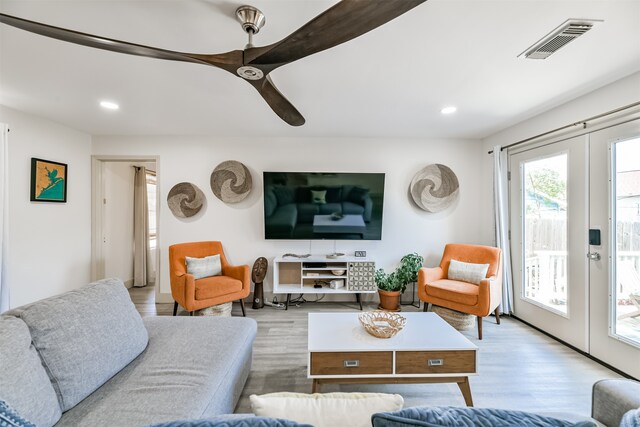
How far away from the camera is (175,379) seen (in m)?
1.24

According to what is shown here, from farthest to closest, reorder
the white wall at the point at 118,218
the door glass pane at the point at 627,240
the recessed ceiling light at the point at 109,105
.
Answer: the white wall at the point at 118,218, the recessed ceiling light at the point at 109,105, the door glass pane at the point at 627,240

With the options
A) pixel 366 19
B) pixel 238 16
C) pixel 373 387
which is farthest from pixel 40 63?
pixel 373 387

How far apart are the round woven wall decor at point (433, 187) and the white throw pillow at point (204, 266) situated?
2746 millimetres

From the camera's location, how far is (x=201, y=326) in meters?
1.75

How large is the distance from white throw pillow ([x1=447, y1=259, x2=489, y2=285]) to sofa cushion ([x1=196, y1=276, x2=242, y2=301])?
250 centimetres

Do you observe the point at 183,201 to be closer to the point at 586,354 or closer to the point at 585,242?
the point at 585,242

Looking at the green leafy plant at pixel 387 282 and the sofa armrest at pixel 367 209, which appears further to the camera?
the sofa armrest at pixel 367 209

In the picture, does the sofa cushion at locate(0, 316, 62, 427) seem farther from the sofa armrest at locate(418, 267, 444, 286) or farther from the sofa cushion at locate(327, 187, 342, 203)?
the sofa armrest at locate(418, 267, 444, 286)

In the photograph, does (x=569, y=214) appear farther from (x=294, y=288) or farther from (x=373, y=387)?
(x=294, y=288)

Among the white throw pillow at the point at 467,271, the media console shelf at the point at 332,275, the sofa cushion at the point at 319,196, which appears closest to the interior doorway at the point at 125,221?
the media console shelf at the point at 332,275

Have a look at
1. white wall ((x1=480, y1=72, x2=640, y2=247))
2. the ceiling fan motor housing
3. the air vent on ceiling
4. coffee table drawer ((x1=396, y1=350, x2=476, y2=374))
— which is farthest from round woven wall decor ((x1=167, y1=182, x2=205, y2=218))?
white wall ((x1=480, y1=72, x2=640, y2=247))

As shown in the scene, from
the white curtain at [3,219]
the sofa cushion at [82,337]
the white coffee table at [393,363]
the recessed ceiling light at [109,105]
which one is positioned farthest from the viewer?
the recessed ceiling light at [109,105]

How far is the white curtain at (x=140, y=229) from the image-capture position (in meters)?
4.38

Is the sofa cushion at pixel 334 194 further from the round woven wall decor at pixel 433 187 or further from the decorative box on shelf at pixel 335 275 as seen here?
the round woven wall decor at pixel 433 187
